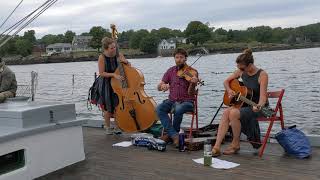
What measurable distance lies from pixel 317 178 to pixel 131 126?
2985 mm

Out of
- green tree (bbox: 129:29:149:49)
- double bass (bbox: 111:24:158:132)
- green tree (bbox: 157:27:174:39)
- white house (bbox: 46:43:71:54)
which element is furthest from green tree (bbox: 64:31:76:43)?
double bass (bbox: 111:24:158:132)

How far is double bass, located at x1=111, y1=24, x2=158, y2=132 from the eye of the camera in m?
6.77

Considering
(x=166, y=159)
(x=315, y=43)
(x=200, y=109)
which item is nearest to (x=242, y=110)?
(x=166, y=159)

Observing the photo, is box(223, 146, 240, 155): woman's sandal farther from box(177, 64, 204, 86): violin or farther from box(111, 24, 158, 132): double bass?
box(111, 24, 158, 132): double bass

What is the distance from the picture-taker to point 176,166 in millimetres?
5203

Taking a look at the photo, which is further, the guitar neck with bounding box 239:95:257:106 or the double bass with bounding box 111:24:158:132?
the double bass with bounding box 111:24:158:132

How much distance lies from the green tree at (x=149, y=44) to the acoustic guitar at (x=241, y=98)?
201ft

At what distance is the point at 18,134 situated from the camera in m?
4.57

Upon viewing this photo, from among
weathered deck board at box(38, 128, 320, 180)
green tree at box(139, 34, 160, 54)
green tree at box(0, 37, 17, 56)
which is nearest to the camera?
weathered deck board at box(38, 128, 320, 180)

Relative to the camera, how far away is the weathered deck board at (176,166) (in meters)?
4.81

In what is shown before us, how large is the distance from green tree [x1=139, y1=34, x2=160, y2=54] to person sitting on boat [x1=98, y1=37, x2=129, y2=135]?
59.8 m

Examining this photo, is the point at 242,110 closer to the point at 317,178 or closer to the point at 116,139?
the point at 317,178

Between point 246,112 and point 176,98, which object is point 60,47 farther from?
point 246,112

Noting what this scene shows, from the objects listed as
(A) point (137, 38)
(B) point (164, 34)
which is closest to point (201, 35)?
(A) point (137, 38)
